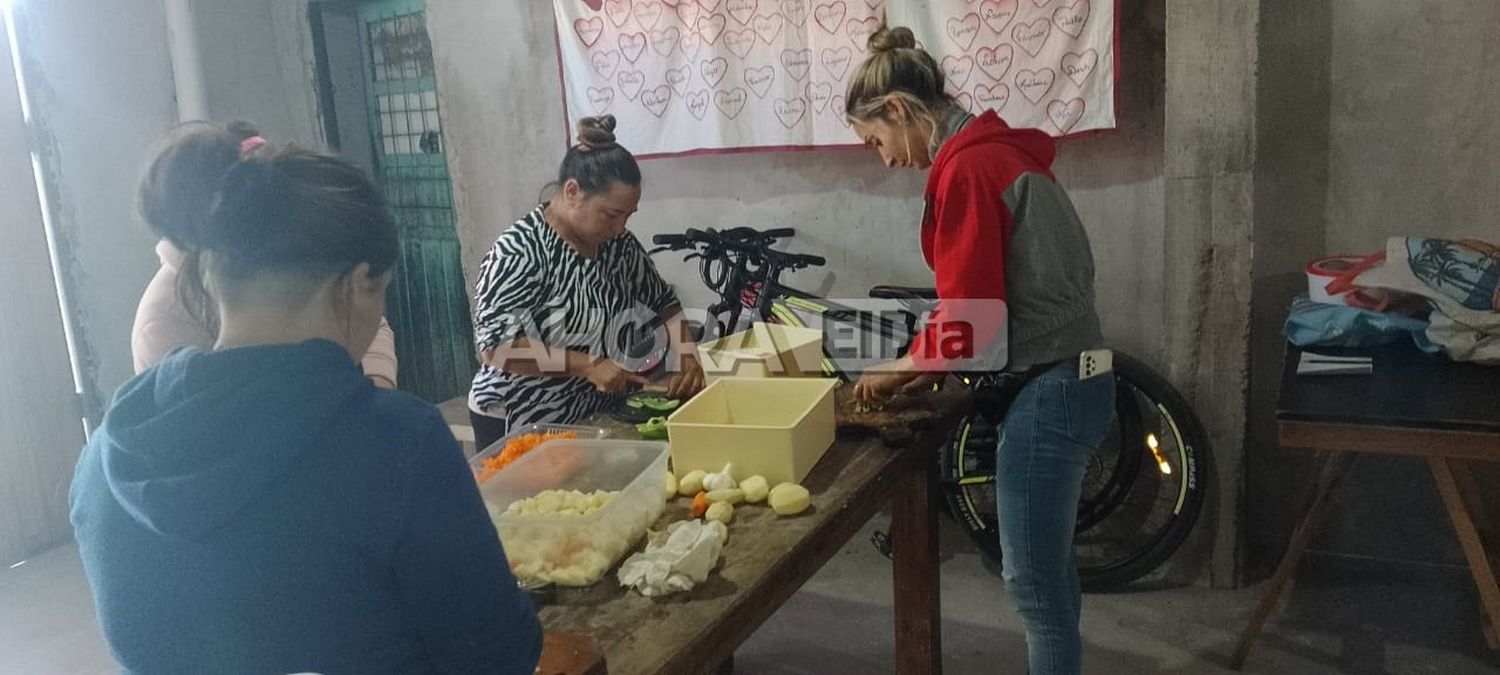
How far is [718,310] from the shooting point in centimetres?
359

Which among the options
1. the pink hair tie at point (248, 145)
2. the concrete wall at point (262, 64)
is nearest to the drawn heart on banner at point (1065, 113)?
the pink hair tie at point (248, 145)

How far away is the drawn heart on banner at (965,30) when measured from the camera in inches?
120

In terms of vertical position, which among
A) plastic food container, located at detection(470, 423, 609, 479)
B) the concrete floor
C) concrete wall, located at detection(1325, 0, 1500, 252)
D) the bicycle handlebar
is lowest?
the concrete floor

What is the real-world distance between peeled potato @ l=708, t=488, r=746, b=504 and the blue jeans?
0.58 metres

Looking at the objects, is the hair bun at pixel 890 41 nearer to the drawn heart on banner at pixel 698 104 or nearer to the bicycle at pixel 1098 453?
the bicycle at pixel 1098 453

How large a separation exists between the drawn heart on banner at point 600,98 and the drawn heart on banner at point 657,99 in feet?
0.44

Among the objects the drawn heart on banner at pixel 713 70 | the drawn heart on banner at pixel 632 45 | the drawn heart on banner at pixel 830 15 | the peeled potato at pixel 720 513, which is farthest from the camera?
the drawn heart on banner at pixel 632 45

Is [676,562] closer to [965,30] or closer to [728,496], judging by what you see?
[728,496]

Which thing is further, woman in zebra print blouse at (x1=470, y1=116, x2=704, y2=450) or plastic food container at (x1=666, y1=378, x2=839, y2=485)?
woman in zebra print blouse at (x1=470, y1=116, x2=704, y2=450)

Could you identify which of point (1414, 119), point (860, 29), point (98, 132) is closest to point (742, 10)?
point (860, 29)

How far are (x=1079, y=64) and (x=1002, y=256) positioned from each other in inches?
51.5

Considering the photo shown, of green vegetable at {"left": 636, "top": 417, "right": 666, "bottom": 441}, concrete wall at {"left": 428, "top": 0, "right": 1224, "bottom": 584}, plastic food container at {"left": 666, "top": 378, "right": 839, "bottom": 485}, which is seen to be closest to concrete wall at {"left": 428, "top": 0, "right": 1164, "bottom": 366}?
concrete wall at {"left": 428, "top": 0, "right": 1224, "bottom": 584}

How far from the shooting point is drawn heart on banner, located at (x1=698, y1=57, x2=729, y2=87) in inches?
137

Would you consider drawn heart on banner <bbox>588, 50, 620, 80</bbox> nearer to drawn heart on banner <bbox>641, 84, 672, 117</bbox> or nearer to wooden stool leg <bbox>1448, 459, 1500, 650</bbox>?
drawn heart on banner <bbox>641, 84, 672, 117</bbox>
